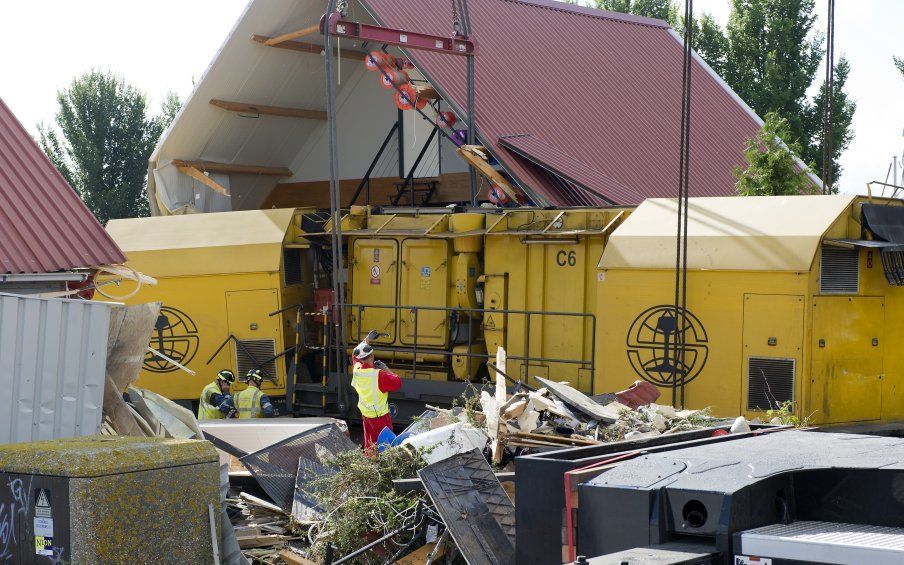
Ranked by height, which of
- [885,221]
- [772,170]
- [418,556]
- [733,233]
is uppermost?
[772,170]

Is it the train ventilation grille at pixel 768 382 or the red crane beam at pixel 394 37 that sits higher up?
the red crane beam at pixel 394 37

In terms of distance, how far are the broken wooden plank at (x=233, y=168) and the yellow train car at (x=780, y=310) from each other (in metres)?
11.6

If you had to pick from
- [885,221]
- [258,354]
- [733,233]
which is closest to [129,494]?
[733,233]

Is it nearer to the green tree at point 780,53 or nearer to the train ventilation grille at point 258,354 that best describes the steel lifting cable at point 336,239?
the train ventilation grille at point 258,354

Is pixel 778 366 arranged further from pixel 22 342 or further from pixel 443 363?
pixel 22 342

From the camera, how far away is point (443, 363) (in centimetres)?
1645

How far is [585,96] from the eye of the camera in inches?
915

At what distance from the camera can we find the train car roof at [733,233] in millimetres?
12242

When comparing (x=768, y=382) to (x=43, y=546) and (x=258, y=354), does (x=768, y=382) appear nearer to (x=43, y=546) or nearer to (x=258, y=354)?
(x=258, y=354)

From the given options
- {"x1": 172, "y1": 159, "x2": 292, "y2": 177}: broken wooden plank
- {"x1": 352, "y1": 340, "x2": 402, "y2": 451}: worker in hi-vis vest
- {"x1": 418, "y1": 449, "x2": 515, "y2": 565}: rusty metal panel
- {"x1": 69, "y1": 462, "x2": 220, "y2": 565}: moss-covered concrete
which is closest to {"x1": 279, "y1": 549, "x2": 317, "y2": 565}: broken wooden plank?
{"x1": 69, "y1": 462, "x2": 220, "y2": 565}: moss-covered concrete

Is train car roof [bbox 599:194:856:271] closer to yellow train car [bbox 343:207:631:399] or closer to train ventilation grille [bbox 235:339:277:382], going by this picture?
yellow train car [bbox 343:207:631:399]

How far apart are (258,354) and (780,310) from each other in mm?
Answer: 8209

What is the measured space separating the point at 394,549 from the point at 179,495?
1.84 m

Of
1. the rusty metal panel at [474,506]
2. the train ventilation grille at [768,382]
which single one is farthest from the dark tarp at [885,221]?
the rusty metal panel at [474,506]
